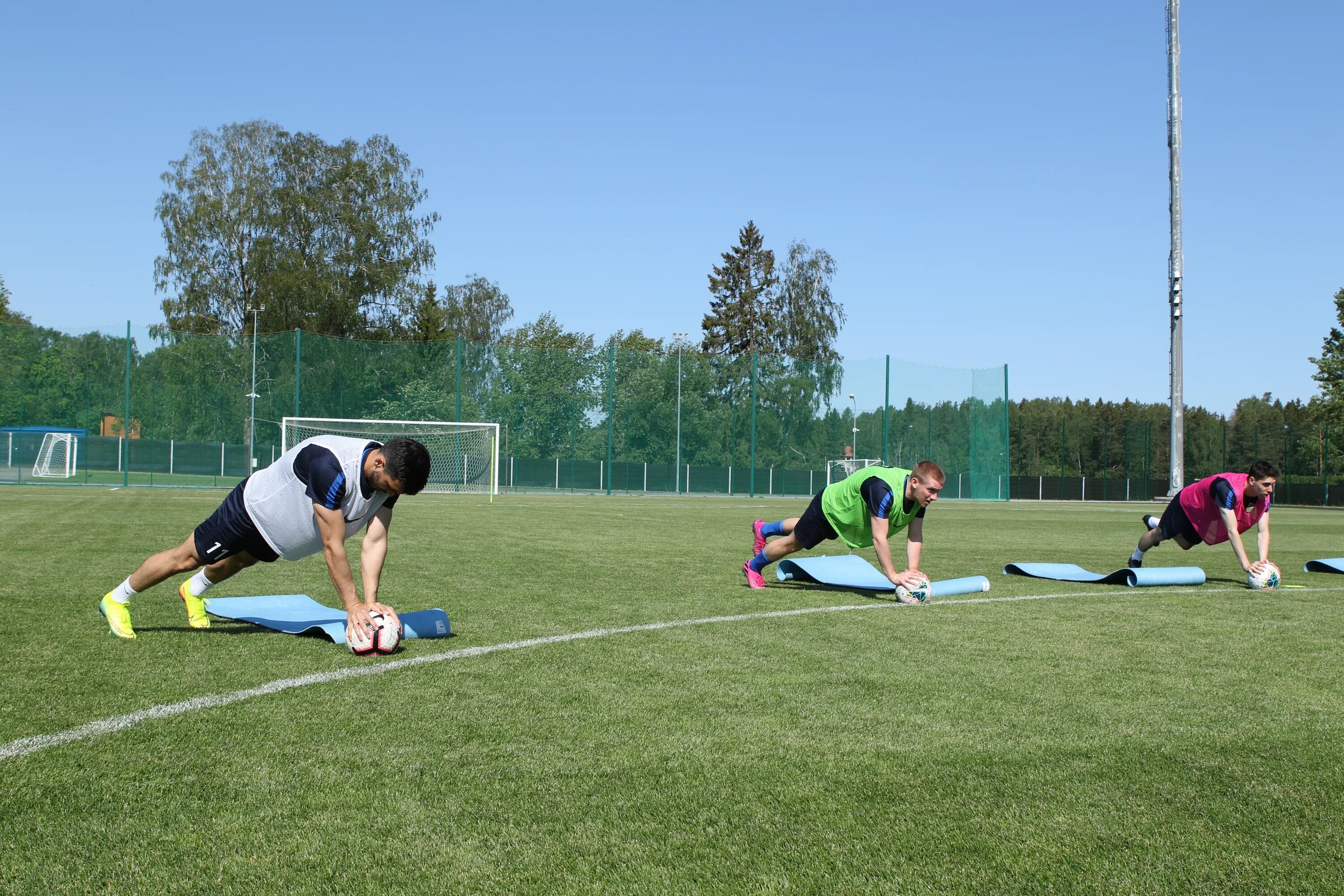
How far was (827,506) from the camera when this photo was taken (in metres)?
9.27

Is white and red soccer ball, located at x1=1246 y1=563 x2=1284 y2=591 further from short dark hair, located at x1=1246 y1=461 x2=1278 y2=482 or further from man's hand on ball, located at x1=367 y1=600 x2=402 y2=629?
man's hand on ball, located at x1=367 y1=600 x2=402 y2=629

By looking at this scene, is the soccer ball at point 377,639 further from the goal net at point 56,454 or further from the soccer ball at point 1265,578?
the goal net at point 56,454

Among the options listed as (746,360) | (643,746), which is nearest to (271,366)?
(746,360)

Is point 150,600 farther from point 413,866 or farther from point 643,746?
point 413,866

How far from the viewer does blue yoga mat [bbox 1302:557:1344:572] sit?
11.7m

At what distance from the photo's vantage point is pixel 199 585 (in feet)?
21.9

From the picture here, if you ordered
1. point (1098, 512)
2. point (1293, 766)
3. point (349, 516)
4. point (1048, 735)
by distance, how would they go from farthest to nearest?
point (1098, 512) → point (349, 516) → point (1048, 735) → point (1293, 766)

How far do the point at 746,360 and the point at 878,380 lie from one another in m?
5.24

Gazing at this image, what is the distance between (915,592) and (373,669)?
458cm

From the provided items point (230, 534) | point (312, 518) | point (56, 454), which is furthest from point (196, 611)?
point (56, 454)

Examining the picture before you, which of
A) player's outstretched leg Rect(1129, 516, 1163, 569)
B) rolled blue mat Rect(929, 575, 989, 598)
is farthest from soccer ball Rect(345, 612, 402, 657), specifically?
player's outstretched leg Rect(1129, 516, 1163, 569)

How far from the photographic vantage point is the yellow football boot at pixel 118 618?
6.20 m

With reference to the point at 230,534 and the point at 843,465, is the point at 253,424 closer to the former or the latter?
the point at 843,465

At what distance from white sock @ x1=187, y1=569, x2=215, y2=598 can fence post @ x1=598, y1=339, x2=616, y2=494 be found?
3358 cm
